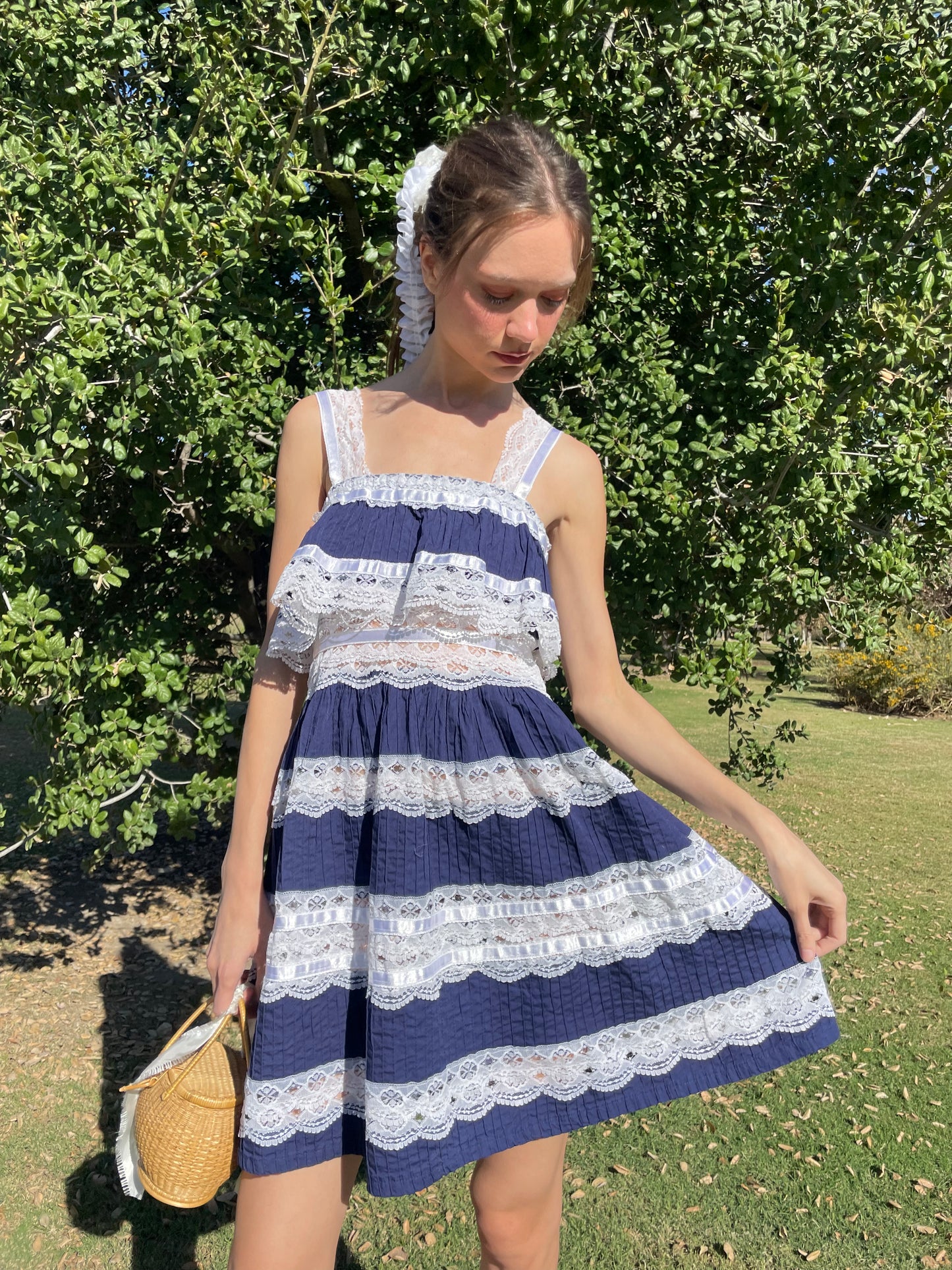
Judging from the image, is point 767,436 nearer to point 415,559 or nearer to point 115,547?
point 415,559

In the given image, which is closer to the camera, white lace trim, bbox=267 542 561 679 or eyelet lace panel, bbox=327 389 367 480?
white lace trim, bbox=267 542 561 679

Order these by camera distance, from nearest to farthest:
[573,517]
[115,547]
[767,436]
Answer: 1. [573,517]
2. [767,436]
3. [115,547]

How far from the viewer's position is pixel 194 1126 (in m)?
1.66

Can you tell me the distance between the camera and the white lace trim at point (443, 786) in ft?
5.43

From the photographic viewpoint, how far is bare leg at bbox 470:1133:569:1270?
1758 mm

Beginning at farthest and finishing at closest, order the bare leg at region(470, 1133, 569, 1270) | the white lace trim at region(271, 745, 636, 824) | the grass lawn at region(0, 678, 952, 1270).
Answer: the grass lawn at region(0, 678, 952, 1270)
the bare leg at region(470, 1133, 569, 1270)
the white lace trim at region(271, 745, 636, 824)

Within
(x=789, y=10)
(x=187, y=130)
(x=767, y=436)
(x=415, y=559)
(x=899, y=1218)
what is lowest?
(x=899, y=1218)

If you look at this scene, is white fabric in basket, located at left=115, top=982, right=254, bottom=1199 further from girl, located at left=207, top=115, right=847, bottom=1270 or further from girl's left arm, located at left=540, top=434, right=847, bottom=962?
girl's left arm, located at left=540, top=434, right=847, bottom=962

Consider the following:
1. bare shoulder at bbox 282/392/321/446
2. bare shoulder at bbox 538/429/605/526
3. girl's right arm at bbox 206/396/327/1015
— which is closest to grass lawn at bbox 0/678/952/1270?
girl's right arm at bbox 206/396/327/1015

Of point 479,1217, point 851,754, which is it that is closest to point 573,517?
point 479,1217

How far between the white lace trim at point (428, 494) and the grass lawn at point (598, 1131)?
2.79 meters

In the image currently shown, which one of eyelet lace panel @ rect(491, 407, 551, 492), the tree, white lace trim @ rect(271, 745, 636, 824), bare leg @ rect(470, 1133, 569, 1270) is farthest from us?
the tree

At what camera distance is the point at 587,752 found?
1.76 metres

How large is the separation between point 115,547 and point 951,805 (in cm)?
873
